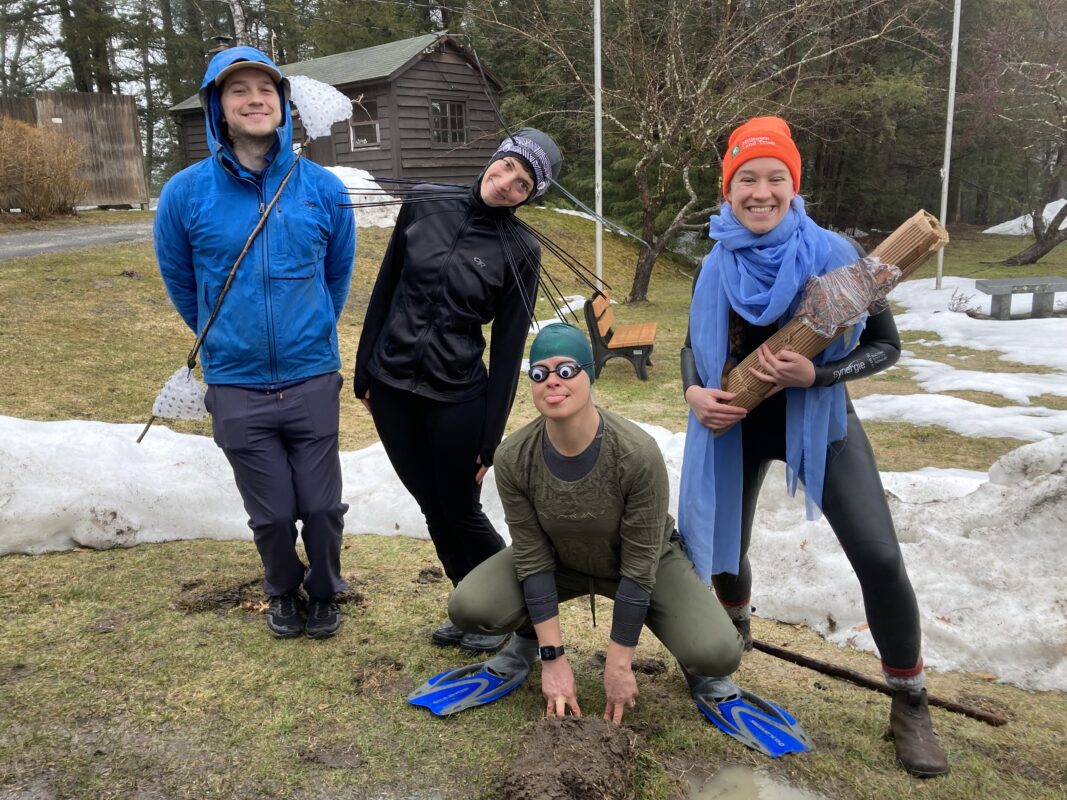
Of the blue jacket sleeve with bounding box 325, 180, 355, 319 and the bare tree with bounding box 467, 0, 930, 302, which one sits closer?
the blue jacket sleeve with bounding box 325, 180, 355, 319

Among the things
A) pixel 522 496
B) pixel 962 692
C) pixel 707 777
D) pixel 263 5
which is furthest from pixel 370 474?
pixel 263 5

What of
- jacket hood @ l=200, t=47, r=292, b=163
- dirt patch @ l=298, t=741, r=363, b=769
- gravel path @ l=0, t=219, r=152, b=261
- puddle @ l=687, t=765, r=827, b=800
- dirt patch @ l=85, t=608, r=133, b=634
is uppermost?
jacket hood @ l=200, t=47, r=292, b=163

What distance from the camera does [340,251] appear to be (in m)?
2.95

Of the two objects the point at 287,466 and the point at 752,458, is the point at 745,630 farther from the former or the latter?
the point at 287,466

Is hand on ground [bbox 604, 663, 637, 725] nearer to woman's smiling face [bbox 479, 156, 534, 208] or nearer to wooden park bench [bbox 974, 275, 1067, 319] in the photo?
woman's smiling face [bbox 479, 156, 534, 208]

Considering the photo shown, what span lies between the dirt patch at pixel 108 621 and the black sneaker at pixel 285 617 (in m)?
0.53

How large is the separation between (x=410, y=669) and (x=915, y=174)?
90.7ft

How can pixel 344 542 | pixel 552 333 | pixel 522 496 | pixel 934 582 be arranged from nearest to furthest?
pixel 552 333 → pixel 522 496 → pixel 934 582 → pixel 344 542

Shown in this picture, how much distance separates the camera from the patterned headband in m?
2.43

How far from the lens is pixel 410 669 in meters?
2.76

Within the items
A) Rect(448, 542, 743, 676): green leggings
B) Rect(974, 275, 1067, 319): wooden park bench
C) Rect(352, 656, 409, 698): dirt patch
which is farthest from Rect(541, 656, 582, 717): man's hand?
Rect(974, 275, 1067, 319): wooden park bench

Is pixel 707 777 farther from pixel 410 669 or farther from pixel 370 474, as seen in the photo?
pixel 370 474

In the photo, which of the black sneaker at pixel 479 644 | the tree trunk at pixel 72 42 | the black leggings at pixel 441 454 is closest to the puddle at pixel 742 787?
the black sneaker at pixel 479 644

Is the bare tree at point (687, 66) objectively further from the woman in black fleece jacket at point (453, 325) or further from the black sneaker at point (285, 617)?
the black sneaker at point (285, 617)
